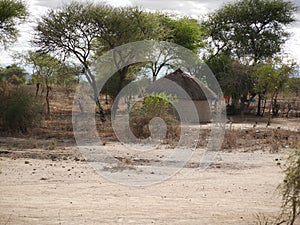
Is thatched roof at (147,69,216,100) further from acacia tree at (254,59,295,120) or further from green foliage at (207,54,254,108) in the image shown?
green foliage at (207,54,254,108)

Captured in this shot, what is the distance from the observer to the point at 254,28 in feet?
120

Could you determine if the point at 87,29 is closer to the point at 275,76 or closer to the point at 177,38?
the point at 275,76

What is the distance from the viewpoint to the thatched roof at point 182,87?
2534 cm

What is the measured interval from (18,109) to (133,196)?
38.5 ft

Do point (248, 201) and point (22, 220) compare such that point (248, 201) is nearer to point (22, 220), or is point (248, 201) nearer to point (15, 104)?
point (22, 220)

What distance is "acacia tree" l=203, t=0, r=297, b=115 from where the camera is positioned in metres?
35.6

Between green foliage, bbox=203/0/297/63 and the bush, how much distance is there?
66.7 feet

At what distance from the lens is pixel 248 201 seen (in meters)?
8.20

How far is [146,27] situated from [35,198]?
1875 centimetres

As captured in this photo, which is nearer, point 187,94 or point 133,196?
point 133,196

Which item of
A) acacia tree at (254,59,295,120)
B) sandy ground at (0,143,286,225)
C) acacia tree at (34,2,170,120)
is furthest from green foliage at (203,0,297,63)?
sandy ground at (0,143,286,225)

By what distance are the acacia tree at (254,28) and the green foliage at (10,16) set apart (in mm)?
16710

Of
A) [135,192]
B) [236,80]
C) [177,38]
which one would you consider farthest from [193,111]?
[135,192]

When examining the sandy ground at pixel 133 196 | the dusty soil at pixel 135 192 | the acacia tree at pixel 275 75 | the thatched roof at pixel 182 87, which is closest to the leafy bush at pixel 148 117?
the dusty soil at pixel 135 192
